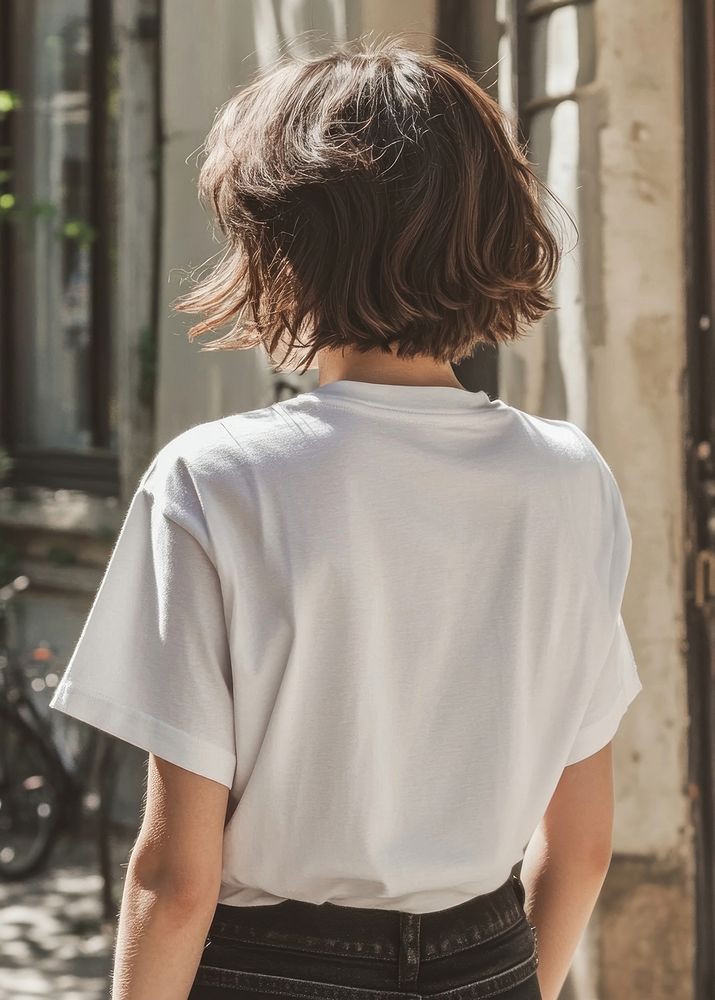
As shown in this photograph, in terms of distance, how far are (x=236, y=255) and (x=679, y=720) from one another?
245 centimetres

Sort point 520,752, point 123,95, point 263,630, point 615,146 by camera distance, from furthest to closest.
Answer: point 123,95 → point 615,146 → point 520,752 → point 263,630

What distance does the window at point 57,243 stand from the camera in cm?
729

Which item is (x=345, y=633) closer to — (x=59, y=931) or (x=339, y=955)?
(x=339, y=955)

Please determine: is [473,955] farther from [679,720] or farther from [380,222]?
[679,720]

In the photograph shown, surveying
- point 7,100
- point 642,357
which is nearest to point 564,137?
point 642,357

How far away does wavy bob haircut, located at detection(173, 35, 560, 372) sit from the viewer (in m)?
1.37

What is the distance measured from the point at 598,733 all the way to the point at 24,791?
5023mm

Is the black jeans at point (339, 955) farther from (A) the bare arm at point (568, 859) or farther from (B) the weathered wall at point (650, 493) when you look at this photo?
(B) the weathered wall at point (650, 493)

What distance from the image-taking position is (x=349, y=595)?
4.35 feet

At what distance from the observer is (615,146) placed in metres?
3.57

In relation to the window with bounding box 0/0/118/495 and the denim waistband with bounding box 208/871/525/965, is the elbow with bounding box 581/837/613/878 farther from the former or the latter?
the window with bounding box 0/0/118/495

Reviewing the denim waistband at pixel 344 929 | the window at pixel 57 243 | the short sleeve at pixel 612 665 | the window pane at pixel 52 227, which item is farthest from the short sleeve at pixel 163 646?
the window pane at pixel 52 227

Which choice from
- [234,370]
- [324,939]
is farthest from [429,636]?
[234,370]

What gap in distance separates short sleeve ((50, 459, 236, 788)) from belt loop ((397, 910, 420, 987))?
23cm
